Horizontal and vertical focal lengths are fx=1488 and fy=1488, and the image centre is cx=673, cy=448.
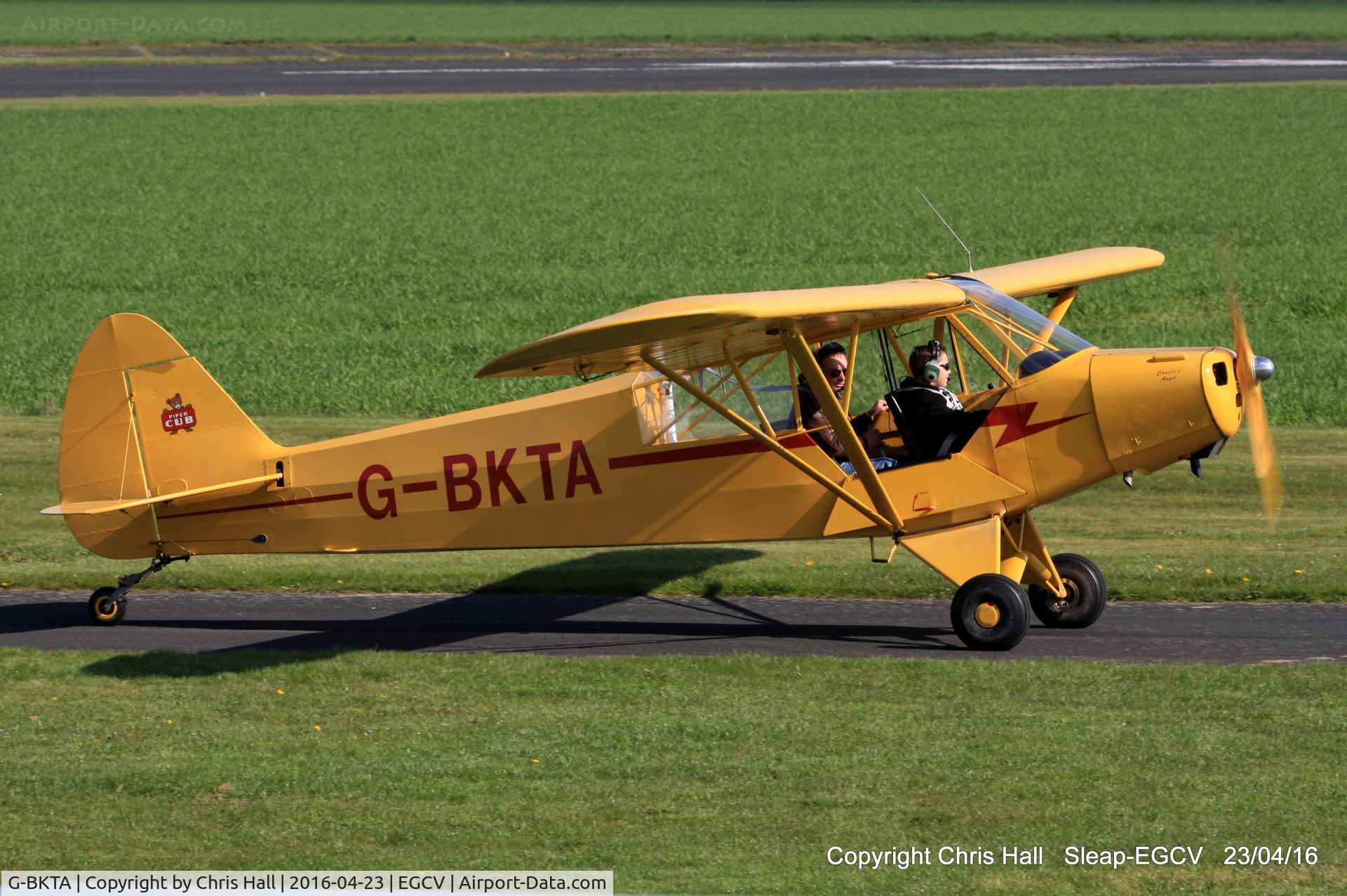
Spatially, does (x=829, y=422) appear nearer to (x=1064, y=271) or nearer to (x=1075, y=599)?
(x=1075, y=599)

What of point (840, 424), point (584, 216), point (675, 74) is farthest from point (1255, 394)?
point (675, 74)

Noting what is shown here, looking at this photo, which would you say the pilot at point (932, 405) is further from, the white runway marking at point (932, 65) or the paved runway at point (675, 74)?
the white runway marking at point (932, 65)

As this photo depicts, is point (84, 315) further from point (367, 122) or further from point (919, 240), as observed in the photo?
point (367, 122)

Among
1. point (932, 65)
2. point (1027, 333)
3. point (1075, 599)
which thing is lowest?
point (1075, 599)

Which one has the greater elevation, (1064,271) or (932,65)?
(932,65)

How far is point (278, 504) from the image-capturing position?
11125 millimetres

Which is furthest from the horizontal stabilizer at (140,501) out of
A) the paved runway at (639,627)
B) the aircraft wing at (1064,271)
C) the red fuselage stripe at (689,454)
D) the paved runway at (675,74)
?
the paved runway at (675,74)

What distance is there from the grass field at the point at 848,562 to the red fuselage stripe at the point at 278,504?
145 cm

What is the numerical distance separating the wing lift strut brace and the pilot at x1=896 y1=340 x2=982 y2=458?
48 centimetres

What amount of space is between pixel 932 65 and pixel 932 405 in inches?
1912

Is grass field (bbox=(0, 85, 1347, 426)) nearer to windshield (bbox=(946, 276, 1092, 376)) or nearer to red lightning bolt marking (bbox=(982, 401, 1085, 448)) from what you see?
windshield (bbox=(946, 276, 1092, 376))

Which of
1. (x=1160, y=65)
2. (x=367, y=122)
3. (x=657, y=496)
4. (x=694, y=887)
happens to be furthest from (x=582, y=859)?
(x=1160, y=65)

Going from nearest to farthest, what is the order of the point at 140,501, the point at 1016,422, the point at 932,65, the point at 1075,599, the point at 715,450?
the point at 1016,422, the point at 715,450, the point at 1075,599, the point at 140,501, the point at 932,65

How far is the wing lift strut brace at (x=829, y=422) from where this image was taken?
939 cm
